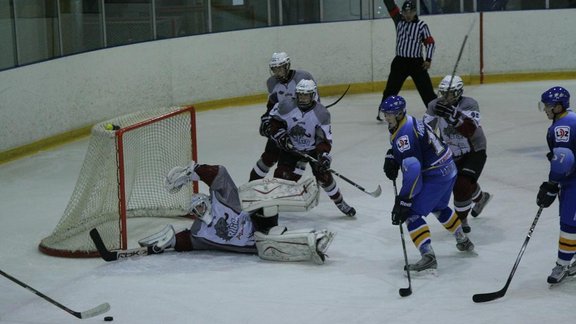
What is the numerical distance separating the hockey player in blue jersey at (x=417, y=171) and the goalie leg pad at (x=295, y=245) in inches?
19.5

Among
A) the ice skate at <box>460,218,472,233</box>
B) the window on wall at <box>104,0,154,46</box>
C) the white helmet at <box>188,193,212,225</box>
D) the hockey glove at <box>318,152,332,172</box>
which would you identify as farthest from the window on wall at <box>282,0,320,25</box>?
the white helmet at <box>188,193,212,225</box>

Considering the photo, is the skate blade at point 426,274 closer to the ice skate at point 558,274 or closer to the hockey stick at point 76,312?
the ice skate at point 558,274

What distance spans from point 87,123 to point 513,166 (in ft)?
12.4

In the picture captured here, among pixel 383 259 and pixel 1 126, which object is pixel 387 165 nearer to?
pixel 383 259

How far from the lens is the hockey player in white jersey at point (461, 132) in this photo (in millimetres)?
6438

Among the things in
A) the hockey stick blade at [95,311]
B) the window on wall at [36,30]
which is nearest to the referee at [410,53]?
the window on wall at [36,30]

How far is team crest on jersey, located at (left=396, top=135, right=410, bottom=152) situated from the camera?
18.6 feet

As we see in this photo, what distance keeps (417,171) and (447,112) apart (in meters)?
0.87

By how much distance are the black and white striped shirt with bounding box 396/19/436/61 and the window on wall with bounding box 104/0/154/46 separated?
7.79 ft

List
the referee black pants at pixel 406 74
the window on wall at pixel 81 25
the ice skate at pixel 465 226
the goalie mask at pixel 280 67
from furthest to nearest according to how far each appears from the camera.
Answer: the referee black pants at pixel 406 74, the window on wall at pixel 81 25, the goalie mask at pixel 280 67, the ice skate at pixel 465 226

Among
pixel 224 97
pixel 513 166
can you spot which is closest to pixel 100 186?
pixel 513 166

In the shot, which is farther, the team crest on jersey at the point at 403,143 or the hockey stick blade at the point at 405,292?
the team crest on jersey at the point at 403,143

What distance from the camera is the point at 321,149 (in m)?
6.87

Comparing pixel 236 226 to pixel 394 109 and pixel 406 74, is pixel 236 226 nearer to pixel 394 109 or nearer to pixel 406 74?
pixel 394 109
